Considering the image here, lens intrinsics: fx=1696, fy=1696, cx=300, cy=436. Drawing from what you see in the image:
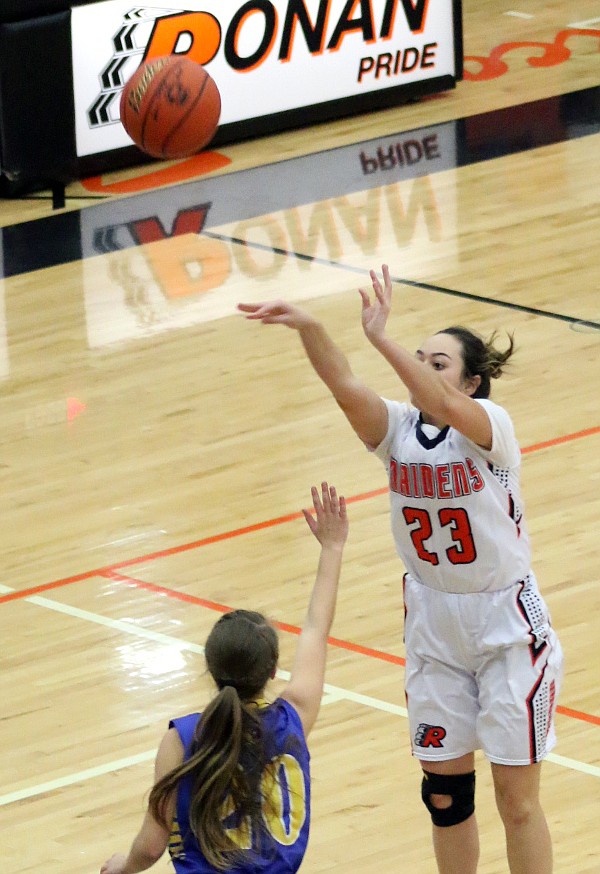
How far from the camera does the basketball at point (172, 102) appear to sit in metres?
9.03

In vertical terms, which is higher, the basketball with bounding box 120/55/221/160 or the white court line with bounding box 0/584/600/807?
the basketball with bounding box 120/55/221/160

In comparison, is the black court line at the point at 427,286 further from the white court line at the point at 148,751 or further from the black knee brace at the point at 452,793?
the black knee brace at the point at 452,793

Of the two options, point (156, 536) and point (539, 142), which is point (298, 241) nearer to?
point (539, 142)

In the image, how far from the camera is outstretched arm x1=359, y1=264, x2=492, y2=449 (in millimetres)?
3980

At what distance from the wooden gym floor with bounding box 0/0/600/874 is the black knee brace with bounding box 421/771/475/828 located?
60 centimetres

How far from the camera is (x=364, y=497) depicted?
7602 mm

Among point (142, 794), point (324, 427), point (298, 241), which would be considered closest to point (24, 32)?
point (298, 241)

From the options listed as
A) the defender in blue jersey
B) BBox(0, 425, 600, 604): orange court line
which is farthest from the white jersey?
BBox(0, 425, 600, 604): orange court line

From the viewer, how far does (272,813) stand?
324 centimetres

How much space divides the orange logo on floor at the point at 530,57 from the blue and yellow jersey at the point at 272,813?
12.6 m

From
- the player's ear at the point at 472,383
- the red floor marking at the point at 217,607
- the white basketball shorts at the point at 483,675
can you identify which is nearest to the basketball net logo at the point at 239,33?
the red floor marking at the point at 217,607

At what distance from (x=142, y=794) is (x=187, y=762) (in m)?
2.22

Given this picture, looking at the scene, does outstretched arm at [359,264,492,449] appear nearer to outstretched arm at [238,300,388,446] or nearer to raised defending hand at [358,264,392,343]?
raised defending hand at [358,264,392,343]

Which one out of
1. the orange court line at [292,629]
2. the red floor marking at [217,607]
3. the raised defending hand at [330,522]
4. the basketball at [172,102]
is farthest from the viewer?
the basketball at [172,102]
